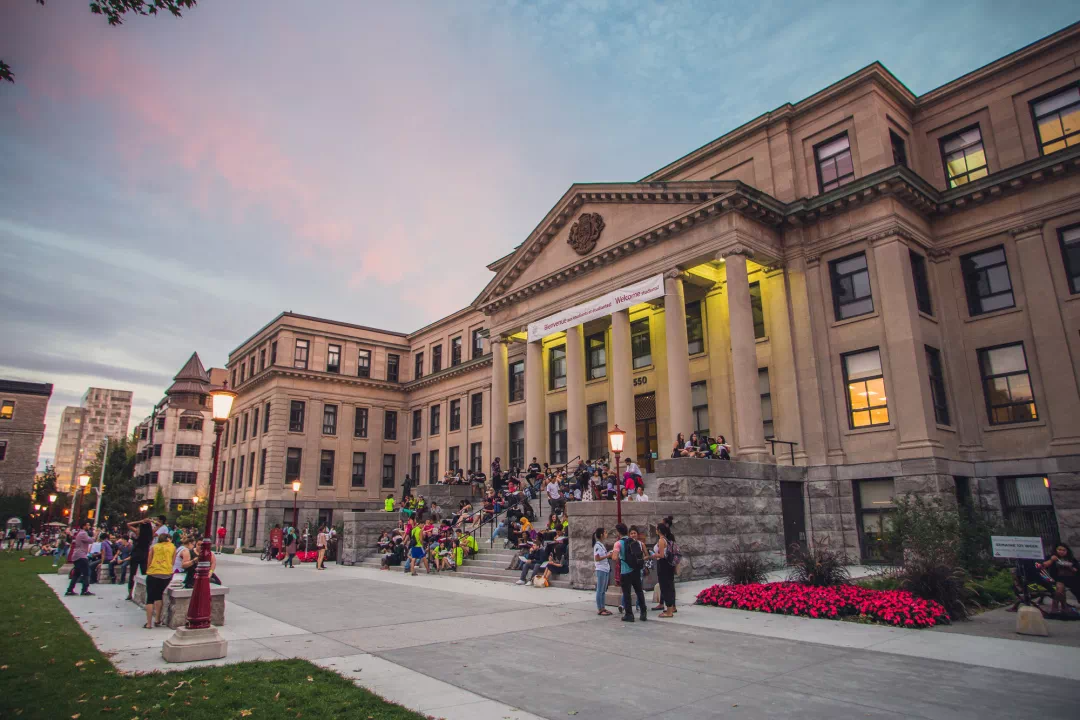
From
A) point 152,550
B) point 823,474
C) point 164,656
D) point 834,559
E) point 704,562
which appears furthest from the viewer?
point 823,474

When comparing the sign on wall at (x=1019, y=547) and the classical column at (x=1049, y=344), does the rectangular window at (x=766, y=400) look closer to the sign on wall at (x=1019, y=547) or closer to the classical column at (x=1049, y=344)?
the classical column at (x=1049, y=344)

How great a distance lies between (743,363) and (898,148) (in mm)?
11197

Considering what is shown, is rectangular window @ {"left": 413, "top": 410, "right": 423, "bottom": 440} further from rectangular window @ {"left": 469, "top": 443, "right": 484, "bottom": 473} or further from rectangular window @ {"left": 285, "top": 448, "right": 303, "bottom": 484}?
rectangular window @ {"left": 285, "top": 448, "right": 303, "bottom": 484}

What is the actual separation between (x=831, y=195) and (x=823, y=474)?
10468mm

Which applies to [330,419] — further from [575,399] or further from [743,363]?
[743,363]

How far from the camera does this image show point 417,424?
2173 inches

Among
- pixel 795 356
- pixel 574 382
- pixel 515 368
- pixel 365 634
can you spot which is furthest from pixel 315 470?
pixel 365 634

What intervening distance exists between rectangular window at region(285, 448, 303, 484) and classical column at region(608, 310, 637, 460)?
104 ft

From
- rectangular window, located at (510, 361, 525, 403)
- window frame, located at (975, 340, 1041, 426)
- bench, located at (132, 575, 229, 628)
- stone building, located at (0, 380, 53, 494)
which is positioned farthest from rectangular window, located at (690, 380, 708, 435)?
stone building, located at (0, 380, 53, 494)

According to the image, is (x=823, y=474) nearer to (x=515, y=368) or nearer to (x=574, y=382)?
(x=574, y=382)

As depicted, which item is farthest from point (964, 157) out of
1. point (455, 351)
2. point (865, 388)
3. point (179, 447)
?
point (179, 447)

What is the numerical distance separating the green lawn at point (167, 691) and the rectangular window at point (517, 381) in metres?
32.5

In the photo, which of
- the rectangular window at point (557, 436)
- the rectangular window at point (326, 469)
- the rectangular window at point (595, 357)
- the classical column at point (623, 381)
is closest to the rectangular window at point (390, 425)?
the rectangular window at point (326, 469)

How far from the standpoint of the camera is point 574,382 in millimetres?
30094
